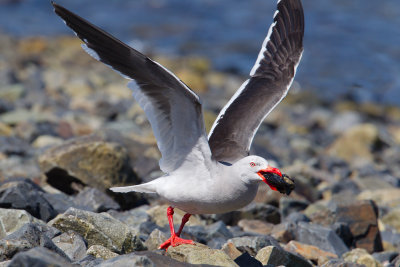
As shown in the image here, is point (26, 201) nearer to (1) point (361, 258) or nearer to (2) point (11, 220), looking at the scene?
(2) point (11, 220)

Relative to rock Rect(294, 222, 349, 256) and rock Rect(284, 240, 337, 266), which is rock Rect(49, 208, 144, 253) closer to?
rock Rect(284, 240, 337, 266)

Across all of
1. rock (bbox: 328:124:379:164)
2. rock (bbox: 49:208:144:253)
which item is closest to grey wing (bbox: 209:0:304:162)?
rock (bbox: 49:208:144:253)

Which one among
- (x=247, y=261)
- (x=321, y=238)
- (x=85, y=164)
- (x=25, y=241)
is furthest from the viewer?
(x=85, y=164)

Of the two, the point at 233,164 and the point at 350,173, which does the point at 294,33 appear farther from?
the point at 350,173

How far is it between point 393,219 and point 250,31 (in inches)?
685

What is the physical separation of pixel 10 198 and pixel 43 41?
55.6 feet

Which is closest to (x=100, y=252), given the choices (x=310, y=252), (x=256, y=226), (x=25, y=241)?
(x=25, y=241)

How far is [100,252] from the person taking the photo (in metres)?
4.42

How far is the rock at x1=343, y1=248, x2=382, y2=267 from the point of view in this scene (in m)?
5.37

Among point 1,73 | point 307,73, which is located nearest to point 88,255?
point 1,73

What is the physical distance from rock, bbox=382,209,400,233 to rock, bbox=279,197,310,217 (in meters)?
1.09

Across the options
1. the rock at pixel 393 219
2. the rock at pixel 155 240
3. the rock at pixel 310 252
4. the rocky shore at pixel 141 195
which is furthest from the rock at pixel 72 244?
the rock at pixel 393 219

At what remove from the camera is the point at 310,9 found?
2516 cm

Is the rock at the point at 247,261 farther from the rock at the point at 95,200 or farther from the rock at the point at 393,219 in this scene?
the rock at the point at 393,219
